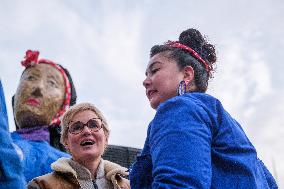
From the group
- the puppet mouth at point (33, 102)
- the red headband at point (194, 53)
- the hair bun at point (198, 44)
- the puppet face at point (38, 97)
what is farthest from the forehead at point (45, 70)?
the red headband at point (194, 53)

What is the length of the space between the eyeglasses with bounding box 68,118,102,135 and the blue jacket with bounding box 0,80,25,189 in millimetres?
1521

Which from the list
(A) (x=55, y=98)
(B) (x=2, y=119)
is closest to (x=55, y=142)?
(A) (x=55, y=98)

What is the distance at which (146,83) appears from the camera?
7.00ft

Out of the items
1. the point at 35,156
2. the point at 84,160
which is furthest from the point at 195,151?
the point at 35,156

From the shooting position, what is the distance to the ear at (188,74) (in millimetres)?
2090

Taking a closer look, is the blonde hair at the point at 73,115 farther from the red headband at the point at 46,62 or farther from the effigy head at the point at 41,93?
the red headband at the point at 46,62

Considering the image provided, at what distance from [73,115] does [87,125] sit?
138 mm

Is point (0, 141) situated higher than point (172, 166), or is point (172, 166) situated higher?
point (0, 141)

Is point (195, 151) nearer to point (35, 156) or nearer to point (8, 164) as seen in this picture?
point (8, 164)

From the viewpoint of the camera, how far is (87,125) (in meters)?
3.18

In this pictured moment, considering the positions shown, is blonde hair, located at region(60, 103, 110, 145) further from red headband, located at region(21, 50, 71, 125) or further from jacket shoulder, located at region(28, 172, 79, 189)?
red headband, located at region(21, 50, 71, 125)

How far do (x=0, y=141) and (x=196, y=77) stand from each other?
1.04 metres

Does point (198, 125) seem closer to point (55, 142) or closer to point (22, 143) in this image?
point (22, 143)

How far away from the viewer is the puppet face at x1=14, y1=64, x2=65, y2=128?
4.66 m
